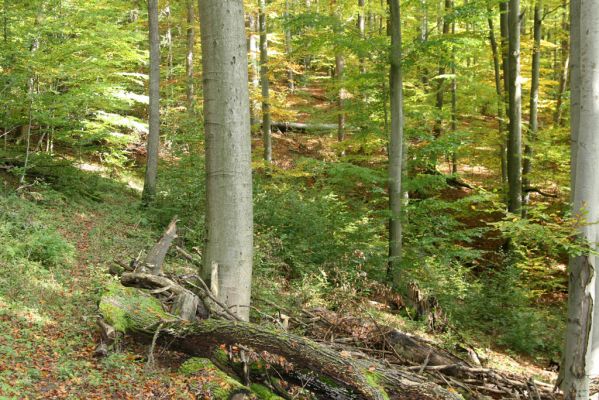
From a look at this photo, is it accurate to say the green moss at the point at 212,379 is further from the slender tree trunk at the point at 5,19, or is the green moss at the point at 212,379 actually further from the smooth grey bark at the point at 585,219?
the slender tree trunk at the point at 5,19

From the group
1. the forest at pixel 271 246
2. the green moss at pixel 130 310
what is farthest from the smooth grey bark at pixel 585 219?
the green moss at pixel 130 310

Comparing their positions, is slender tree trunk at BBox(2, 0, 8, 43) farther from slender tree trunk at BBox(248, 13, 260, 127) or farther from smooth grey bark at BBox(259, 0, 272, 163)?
slender tree trunk at BBox(248, 13, 260, 127)

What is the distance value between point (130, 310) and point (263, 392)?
1.60 metres

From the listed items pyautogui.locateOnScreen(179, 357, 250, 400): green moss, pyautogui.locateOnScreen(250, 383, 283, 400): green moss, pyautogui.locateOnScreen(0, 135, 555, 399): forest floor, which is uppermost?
pyautogui.locateOnScreen(0, 135, 555, 399): forest floor

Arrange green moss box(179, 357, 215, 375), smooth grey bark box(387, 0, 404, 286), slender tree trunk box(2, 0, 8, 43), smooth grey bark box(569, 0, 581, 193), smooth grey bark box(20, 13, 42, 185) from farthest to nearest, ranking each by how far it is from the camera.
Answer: smooth grey bark box(20, 13, 42, 185), slender tree trunk box(2, 0, 8, 43), smooth grey bark box(387, 0, 404, 286), smooth grey bark box(569, 0, 581, 193), green moss box(179, 357, 215, 375)

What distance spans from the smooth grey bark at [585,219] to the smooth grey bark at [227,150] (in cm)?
379

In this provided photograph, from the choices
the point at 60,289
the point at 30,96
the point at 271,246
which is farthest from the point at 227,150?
the point at 30,96

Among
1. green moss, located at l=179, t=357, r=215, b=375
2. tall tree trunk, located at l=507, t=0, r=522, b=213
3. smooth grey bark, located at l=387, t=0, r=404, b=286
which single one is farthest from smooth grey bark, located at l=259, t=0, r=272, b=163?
green moss, located at l=179, t=357, r=215, b=375

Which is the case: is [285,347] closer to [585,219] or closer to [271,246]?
[585,219]

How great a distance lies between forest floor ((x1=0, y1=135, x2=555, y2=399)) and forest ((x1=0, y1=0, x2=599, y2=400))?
1.1 inches

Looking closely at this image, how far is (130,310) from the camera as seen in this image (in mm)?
4699

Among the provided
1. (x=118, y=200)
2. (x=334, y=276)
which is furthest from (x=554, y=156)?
(x=118, y=200)

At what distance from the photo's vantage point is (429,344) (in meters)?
5.86

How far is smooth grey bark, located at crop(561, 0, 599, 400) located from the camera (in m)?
5.33
